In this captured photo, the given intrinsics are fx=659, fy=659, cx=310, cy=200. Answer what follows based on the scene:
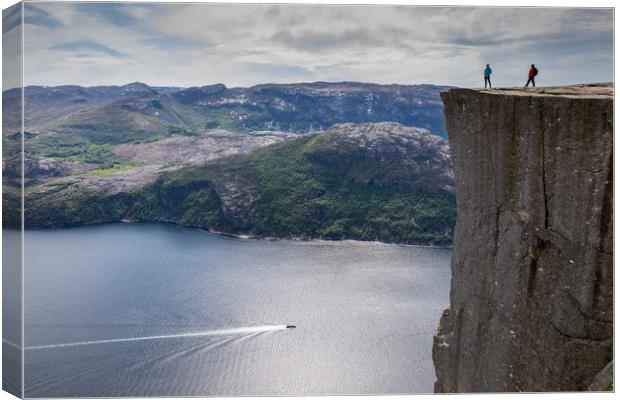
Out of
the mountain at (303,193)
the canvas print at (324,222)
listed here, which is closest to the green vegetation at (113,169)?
the mountain at (303,193)

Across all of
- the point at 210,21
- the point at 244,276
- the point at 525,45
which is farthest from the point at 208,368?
the point at 244,276

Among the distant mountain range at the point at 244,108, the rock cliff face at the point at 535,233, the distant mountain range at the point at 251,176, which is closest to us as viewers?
the rock cliff face at the point at 535,233

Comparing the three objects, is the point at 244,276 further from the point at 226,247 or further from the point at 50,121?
the point at 50,121

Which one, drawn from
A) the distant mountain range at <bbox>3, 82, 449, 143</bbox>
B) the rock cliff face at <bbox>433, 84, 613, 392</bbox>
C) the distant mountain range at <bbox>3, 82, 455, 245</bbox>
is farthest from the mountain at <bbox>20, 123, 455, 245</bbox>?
the rock cliff face at <bbox>433, 84, 613, 392</bbox>

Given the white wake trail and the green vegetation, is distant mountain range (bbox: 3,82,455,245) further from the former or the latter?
the white wake trail

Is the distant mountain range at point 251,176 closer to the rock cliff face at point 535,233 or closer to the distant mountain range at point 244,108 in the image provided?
the distant mountain range at point 244,108

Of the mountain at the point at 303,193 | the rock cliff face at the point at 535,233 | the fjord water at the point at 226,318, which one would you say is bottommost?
the fjord water at the point at 226,318
